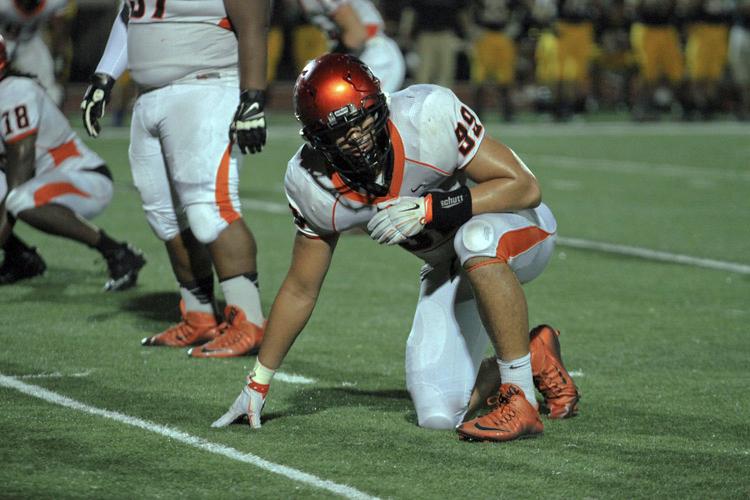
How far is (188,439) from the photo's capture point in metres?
4.13

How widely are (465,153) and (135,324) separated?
7.72ft

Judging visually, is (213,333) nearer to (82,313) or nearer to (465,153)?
(82,313)

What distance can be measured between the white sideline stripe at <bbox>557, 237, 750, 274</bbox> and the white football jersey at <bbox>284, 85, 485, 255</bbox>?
366 centimetres

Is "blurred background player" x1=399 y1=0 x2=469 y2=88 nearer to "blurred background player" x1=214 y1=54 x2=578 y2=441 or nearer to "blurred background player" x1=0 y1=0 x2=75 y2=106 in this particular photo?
"blurred background player" x1=0 y1=0 x2=75 y2=106

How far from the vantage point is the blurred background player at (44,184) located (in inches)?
261

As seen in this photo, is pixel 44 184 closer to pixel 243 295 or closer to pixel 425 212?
pixel 243 295

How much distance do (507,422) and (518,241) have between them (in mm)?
565

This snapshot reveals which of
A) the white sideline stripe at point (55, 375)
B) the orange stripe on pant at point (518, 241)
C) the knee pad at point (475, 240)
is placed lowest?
the white sideline stripe at point (55, 375)

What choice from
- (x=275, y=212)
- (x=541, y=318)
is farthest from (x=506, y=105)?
(x=541, y=318)

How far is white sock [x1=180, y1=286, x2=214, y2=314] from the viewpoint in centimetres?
572

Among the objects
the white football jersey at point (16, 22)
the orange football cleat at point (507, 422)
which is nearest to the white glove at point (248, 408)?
the orange football cleat at point (507, 422)

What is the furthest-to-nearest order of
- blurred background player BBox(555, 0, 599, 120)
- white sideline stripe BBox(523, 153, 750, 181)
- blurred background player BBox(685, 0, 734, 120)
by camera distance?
blurred background player BBox(685, 0, 734, 120), blurred background player BBox(555, 0, 599, 120), white sideline stripe BBox(523, 153, 750, 181)

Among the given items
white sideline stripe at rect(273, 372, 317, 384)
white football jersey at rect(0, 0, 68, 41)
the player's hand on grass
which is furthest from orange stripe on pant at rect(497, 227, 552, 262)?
white football jersey at rect(0, 0, 68, 41)

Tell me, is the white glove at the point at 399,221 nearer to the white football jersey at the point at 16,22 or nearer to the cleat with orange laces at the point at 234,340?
the cleat with orange laces at the point at 234,340
